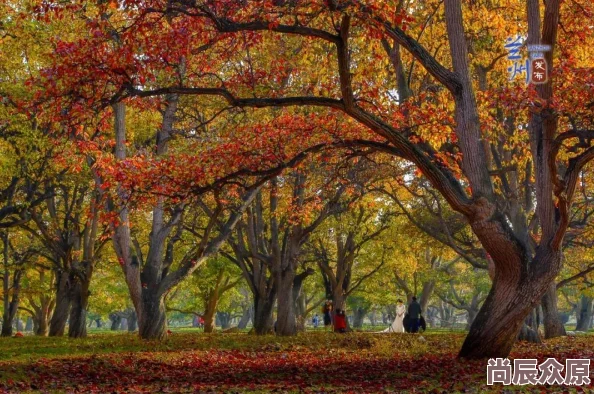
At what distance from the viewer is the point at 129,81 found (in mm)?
11883

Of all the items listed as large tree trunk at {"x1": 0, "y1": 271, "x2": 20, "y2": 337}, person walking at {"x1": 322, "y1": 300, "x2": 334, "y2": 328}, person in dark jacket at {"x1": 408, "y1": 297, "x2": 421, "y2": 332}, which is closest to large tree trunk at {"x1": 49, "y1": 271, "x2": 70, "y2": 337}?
large tree trunk at {"x1": 0, "y1": 271, "x2": 20, "y2": 337}

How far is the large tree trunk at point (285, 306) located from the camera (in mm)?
27859

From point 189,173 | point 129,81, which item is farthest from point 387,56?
point 129,81

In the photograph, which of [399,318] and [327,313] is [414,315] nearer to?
[399,318]

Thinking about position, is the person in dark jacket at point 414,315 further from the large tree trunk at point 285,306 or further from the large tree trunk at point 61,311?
the large tree trunk at point 61,311

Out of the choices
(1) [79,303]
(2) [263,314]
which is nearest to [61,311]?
(1) [79,303]

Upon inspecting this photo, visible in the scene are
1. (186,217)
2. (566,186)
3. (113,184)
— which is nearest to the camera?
(566,186)

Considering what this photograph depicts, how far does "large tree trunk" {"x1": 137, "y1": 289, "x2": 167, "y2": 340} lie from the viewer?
21.9 m

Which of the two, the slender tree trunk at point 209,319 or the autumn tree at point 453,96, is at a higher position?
the autumn tree at point 453,96

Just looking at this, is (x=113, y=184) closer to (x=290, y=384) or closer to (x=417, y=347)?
(x=290, y=384)

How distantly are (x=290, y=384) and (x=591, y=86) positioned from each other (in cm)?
734

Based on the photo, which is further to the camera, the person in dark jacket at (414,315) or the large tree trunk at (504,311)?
the person in dark jacket at (414,315)

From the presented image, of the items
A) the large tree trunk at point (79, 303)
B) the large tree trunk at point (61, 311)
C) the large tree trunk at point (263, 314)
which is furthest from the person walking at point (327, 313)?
the large tree trunk at point (79, 303)

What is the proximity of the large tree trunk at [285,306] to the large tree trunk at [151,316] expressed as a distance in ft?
22.4
